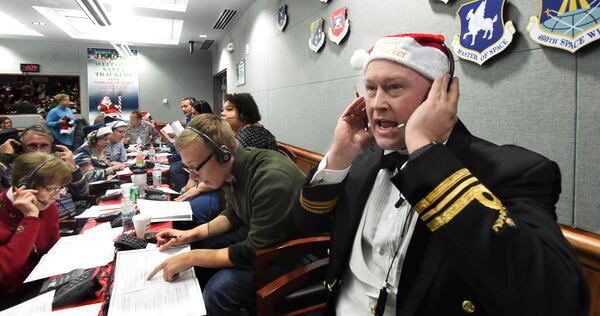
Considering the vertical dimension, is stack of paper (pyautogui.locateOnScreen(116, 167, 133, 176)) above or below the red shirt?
above

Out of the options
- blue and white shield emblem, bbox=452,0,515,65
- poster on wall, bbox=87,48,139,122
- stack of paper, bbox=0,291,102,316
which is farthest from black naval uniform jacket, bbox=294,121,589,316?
poster on wall, bbox=87,48,139,122

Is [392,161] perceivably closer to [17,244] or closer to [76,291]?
[76,291]

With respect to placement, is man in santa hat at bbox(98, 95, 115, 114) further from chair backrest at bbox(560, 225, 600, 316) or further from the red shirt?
chair backrest at bbox(560, 225, 600, 316)

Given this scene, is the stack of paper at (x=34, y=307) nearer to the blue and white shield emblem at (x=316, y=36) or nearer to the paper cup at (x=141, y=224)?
the paper cup at (x=141, y=224)

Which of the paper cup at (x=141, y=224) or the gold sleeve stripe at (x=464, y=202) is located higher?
the gold sleeve stripe at (x=464, y=202)

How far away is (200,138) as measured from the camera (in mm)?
1631

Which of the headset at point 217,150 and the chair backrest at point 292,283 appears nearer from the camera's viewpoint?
the chair backrest at point 292,283

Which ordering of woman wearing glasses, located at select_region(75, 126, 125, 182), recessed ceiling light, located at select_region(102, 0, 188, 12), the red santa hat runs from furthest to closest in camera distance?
1. recessed ceiling light, located at select_region(102, 0, 188, 12)
2. woman wearing glasses, located at select_region(75, 126, 125, 182)
3. the red santa hat

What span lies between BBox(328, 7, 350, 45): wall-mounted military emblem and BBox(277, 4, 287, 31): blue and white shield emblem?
128 cm

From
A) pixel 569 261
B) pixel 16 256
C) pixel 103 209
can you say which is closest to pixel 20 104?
pixel 103 209

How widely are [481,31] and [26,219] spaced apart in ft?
7.51

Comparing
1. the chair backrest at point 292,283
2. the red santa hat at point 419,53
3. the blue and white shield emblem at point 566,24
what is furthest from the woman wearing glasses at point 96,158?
the blue and white shield emblem at point 566,24

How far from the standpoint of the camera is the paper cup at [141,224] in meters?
1.64

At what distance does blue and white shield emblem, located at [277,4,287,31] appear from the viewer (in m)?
4.15
